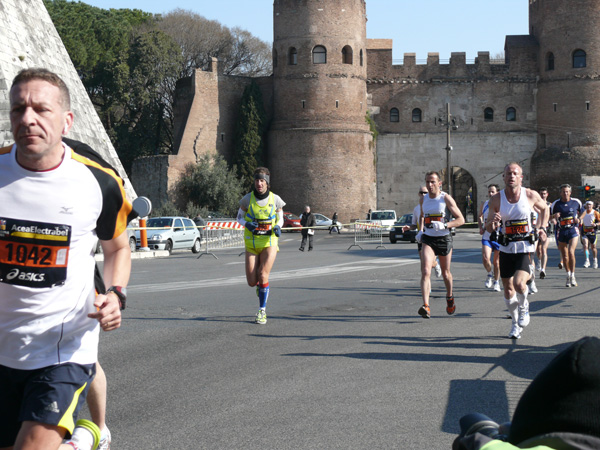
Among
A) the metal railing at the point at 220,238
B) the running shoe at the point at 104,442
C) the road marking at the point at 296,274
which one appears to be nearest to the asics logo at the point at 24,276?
the running shoe at the point at 104,442

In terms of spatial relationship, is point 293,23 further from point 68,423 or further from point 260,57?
point 68,423

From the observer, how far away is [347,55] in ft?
206

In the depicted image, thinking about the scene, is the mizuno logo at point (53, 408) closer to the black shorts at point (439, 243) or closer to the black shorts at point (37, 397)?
the black shorts at point (37, 397)

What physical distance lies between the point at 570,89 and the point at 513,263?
2291 inches

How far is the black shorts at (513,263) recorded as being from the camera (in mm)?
9602

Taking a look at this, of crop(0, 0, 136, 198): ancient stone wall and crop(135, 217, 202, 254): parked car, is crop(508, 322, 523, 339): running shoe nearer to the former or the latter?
crop(0, 0, 136, 198): ancient stone wall

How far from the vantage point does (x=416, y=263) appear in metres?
22.9

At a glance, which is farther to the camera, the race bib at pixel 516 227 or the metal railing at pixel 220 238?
the metal railing at pixel 220 238

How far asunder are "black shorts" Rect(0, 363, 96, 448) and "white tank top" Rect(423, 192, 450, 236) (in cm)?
852

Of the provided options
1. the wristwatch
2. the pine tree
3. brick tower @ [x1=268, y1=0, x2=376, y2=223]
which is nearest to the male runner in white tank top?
the wristwatch

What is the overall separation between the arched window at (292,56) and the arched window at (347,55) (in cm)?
362

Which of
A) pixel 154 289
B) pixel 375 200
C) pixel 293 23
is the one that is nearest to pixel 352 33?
pixel 293 23

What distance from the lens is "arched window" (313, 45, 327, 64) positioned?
202ft

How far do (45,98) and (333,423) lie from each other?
3137 mm
